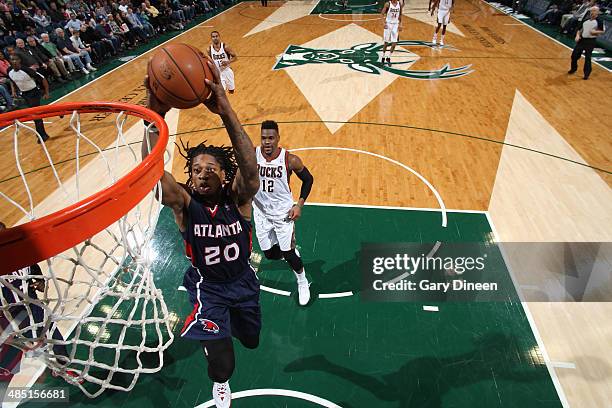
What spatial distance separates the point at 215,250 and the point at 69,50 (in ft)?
37.5

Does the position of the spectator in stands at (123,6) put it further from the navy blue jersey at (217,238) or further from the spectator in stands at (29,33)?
the navy blue jersey at (217,238)

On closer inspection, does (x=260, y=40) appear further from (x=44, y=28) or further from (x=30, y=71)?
(x=30, y=71)

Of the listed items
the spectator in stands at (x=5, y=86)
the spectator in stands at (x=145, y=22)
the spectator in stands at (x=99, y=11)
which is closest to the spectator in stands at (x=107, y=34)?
the spectator in stands at (x=99, y=11)

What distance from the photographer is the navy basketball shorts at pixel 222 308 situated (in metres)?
2.60

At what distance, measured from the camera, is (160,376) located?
336cm

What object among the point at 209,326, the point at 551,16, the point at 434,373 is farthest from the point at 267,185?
the point at 551,16

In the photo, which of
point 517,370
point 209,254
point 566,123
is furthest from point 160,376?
point 566,123

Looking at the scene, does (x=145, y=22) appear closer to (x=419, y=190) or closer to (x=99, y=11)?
(x=99, y=11)

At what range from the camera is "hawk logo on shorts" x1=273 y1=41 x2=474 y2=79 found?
34.5 ft

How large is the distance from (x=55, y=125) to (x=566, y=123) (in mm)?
10020

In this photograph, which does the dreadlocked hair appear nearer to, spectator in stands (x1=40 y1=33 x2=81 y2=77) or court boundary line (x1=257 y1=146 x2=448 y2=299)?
court boundary line (x1=257 y1=146 x2=448 y2=299)

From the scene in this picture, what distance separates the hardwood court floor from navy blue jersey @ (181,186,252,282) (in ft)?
3.91

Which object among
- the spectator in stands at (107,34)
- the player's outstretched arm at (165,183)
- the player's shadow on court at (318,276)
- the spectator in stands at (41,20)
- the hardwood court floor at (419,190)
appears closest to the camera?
the player's outstretched arm at (165,183)

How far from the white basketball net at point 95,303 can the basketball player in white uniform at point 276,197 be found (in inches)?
38.0
